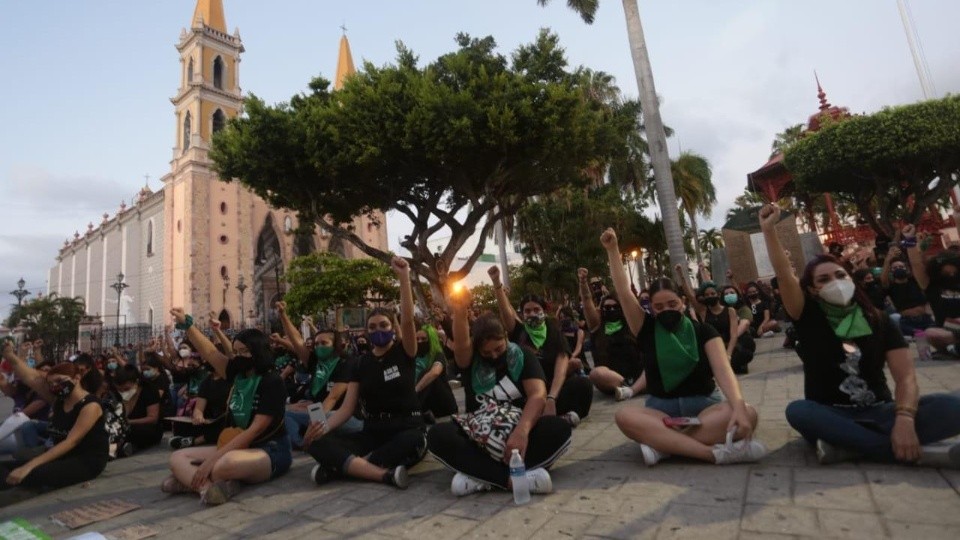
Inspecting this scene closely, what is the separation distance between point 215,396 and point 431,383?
250 cm

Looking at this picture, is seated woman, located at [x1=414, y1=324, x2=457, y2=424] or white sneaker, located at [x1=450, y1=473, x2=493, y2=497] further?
seated woman, located at [x1=414, y1=324, x2=457, y2=424]

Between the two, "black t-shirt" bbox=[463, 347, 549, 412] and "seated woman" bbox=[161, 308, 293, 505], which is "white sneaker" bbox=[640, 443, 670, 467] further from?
"seated woman" bbox=[161, 308, 293, 505]

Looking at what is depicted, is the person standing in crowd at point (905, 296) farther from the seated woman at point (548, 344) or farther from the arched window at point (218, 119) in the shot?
the arched window at point (218, 119)

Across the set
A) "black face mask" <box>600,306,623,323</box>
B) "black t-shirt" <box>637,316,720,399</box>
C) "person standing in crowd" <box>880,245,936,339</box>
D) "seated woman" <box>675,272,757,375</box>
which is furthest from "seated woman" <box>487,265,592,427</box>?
"person standing in crowd" <box>880,245,936,339</box>

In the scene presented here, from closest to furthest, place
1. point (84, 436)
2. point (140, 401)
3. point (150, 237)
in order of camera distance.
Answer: point (84, 436)
point (140, 401)
point (150, 237)

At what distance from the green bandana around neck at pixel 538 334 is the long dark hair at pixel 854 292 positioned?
97.8 inches

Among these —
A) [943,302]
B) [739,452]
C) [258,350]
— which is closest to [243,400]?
[258,350]

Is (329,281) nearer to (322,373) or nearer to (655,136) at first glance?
(655,136)

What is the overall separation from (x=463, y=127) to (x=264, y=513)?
11157mm

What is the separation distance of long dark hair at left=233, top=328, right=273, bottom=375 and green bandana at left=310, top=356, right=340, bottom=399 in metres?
1.59

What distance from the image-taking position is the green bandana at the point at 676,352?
3615mm

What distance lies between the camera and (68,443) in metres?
4.64

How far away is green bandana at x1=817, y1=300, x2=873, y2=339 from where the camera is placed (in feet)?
10.1

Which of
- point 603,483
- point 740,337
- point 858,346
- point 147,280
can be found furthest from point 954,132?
point 147,280
